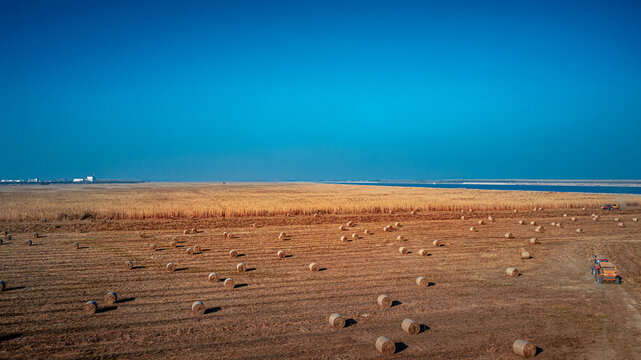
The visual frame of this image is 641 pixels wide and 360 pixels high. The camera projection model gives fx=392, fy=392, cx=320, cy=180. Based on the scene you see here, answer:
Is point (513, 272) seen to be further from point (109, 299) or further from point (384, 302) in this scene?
point (109, 299)

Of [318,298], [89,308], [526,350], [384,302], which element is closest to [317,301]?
[318,298]

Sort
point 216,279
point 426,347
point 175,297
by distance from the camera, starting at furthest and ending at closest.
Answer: point 216,279 < point 175,297 < point 426,347

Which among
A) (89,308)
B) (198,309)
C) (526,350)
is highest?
(89,308)

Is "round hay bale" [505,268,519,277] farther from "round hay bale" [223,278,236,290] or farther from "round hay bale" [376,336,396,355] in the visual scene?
"round hay bale" [223,278,236,290]

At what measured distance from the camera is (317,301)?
10602 millimetres

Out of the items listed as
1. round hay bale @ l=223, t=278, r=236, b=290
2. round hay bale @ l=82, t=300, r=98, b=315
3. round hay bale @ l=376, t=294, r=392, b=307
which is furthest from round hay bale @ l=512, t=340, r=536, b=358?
round hay bale @ l=82, t=300, r=98, b=315

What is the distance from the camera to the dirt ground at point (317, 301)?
774 cm

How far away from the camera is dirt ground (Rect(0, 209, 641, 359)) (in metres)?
7.74

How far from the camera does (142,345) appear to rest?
7801 millimetres

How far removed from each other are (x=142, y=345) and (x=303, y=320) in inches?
135

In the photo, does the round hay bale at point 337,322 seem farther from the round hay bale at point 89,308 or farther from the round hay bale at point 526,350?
the round hay bale at point 89,308

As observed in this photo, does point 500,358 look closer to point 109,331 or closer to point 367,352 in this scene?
point 367,352

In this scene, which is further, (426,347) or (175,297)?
(175,297)

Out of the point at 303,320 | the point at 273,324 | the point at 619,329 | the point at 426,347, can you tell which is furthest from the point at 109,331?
the point at 619,329
